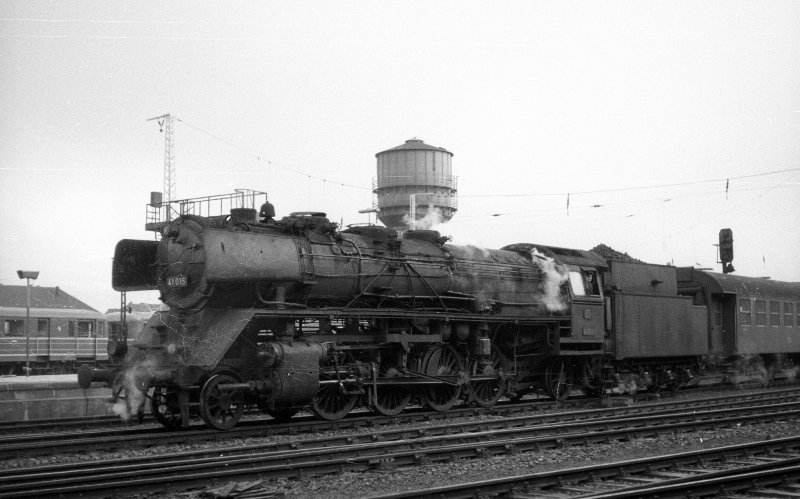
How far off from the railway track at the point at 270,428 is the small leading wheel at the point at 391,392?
556 mm

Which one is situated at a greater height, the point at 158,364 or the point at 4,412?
the point at 158,364

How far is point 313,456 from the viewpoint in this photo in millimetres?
10125

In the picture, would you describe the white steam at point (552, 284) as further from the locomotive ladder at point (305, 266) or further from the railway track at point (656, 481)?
the railway track at point (656, 481)

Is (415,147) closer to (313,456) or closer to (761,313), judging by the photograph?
(761,313)

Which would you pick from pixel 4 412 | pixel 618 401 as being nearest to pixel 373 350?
pixel 618 401

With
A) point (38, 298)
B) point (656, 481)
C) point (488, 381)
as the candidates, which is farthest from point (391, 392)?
point (38, 298)

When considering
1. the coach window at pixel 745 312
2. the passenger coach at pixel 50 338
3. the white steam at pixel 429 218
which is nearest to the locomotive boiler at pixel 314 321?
the coach window at pixel 745 312

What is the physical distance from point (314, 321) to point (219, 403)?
236 centimetres

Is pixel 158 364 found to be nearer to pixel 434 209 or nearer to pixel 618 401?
pixel 618 401

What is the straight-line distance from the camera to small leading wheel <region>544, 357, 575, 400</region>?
18.4 m

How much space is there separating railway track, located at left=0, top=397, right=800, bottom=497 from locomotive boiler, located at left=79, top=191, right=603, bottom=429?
2026 millimetres

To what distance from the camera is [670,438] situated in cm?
1235

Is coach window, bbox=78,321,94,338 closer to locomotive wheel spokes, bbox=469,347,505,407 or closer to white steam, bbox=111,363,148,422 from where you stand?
locomotive wheel spokes, bbox=469,347,505,407

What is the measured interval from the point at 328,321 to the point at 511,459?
4772 millimetres
